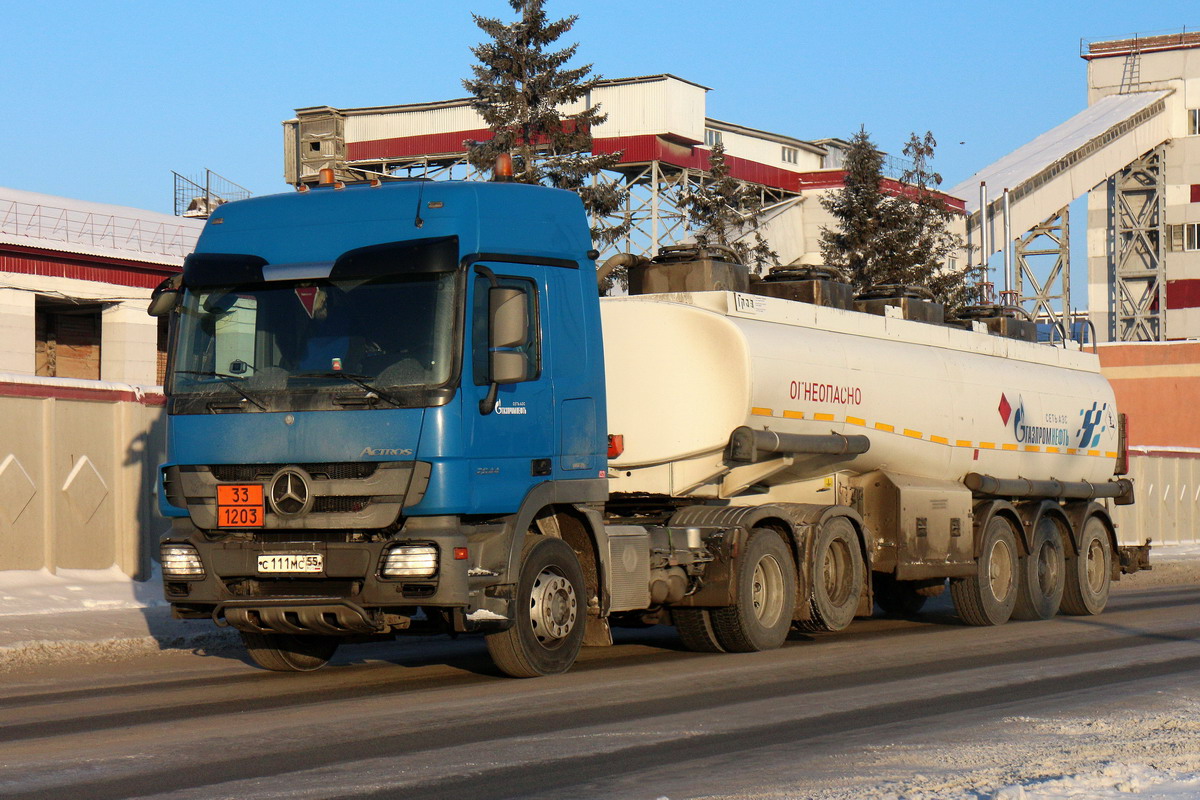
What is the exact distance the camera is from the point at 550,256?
11602mm

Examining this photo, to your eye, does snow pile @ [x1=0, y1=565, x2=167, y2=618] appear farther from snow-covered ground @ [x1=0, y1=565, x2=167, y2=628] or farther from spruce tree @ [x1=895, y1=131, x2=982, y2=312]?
spruce tree @ [x1=895, y1=131, x2=982, y2=312]

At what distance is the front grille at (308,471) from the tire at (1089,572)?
11.8 meters

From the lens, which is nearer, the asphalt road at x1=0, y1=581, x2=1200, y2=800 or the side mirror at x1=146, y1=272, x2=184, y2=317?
the asphalt road at x1=0, y1=581, x2=1200, y2=800

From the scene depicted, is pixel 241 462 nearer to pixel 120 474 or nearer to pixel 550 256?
pixel 550 256

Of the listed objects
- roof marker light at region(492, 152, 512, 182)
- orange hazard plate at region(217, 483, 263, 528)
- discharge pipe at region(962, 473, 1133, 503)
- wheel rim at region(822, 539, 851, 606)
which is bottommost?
wheel rim at region(822, 539, 851, 606)

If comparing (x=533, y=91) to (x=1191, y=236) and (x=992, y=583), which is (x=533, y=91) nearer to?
(x=992, y=583)

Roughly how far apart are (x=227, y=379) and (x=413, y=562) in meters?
1.88

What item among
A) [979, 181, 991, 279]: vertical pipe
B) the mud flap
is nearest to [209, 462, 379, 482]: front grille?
the mud flap

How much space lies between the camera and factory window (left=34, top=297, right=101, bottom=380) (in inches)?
2051

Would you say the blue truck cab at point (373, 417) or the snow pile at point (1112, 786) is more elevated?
the blue truck cab at point (373, 417)

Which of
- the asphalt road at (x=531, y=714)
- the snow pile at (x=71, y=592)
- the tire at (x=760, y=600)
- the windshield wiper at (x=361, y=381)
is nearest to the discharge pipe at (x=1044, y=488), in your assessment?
the asphalt road at (x=531, y=714)

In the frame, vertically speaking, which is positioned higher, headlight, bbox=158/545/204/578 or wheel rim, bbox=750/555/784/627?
headlight, bbox=158/545/204/578

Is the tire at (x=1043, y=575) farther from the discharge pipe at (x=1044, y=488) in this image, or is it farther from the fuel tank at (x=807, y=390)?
the fuel tank at (x=807, y=390)

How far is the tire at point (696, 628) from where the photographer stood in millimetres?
13922
